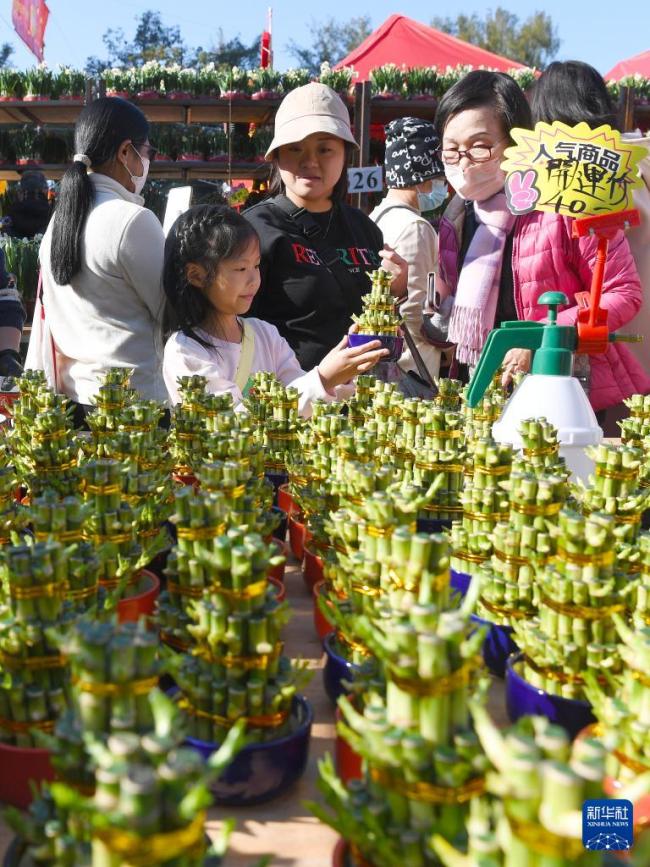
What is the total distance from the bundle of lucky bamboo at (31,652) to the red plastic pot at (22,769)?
2cm

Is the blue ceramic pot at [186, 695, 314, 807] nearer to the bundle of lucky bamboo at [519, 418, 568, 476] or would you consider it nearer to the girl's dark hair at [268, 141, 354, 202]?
the bundle of lucky bamboo at [519, 418, 568, 476]

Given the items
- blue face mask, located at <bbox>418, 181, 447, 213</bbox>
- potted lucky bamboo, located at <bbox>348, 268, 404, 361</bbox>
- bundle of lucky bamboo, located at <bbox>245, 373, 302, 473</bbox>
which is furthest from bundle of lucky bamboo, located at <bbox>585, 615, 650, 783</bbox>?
blue face mask, located at <bbox>418, 181, 447, 213</bbox>

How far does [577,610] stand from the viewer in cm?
85

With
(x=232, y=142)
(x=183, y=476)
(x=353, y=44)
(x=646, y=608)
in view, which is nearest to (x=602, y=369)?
(x=183, y=476)

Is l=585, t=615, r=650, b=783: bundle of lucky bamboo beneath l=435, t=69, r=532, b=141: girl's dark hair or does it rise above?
beneath

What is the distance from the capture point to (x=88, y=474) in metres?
1.08

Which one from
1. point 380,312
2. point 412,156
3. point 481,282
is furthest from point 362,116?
point 380,312

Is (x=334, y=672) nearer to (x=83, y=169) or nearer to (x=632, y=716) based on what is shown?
(x=632, y=716)

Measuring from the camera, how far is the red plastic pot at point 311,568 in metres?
1.24

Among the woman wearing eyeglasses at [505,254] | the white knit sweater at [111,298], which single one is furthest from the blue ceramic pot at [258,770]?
the white knit sweater at [111,298]

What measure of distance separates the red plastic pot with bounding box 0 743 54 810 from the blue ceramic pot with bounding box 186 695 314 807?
136mm

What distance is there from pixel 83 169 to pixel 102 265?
320 mm

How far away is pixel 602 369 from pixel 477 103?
0.87m

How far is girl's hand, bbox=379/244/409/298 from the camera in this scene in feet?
8.97
